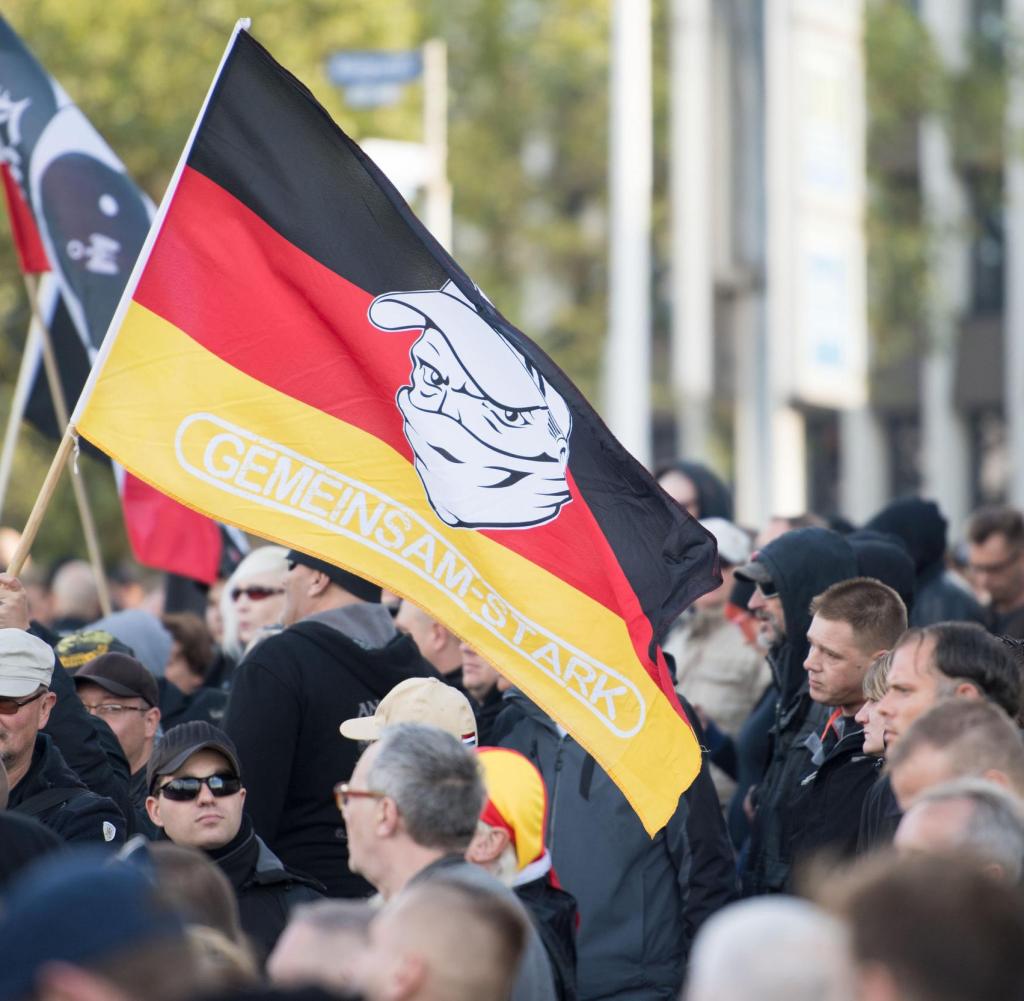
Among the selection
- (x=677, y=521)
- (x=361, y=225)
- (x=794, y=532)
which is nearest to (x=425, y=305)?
(x=361, y=225)

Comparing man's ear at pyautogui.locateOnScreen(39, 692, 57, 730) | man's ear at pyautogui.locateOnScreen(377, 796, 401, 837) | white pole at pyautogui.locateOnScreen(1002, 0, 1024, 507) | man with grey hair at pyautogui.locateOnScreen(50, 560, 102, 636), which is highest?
man's ear at pyautogui.locateOnScreen(377, 796, 401, 837)

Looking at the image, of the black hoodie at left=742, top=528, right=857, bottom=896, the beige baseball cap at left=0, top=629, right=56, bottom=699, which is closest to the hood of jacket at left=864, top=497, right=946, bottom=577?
the black hoodie at left=742, top=528, right=857, bottom=896

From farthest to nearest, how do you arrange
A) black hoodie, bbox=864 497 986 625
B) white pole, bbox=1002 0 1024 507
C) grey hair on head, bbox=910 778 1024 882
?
white pole, bbox=1002 0 1024 507, black hoodie, bbox=864 497 986 625, grey hair on head, bbox=910 778 1024 882

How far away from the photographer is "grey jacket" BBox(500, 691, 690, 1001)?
22.1 feet

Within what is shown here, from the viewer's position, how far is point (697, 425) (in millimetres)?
33438

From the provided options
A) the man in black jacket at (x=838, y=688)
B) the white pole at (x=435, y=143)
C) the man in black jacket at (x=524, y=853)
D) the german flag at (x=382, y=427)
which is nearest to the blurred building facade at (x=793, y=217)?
the white pole at (x=435, y=143)

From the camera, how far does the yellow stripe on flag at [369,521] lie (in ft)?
19.5

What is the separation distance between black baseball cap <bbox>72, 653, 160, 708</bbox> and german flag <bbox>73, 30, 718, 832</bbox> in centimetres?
157

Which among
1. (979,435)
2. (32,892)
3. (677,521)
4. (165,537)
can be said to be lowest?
(979,435)

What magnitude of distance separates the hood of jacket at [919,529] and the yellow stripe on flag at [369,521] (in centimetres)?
358

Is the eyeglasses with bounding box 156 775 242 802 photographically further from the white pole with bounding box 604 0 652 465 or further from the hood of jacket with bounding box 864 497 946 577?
the white pole with bounding box 604 0 652 465

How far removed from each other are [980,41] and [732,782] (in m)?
19.8

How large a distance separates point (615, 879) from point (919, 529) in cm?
330

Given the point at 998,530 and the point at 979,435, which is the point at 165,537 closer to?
the point at 998,530
